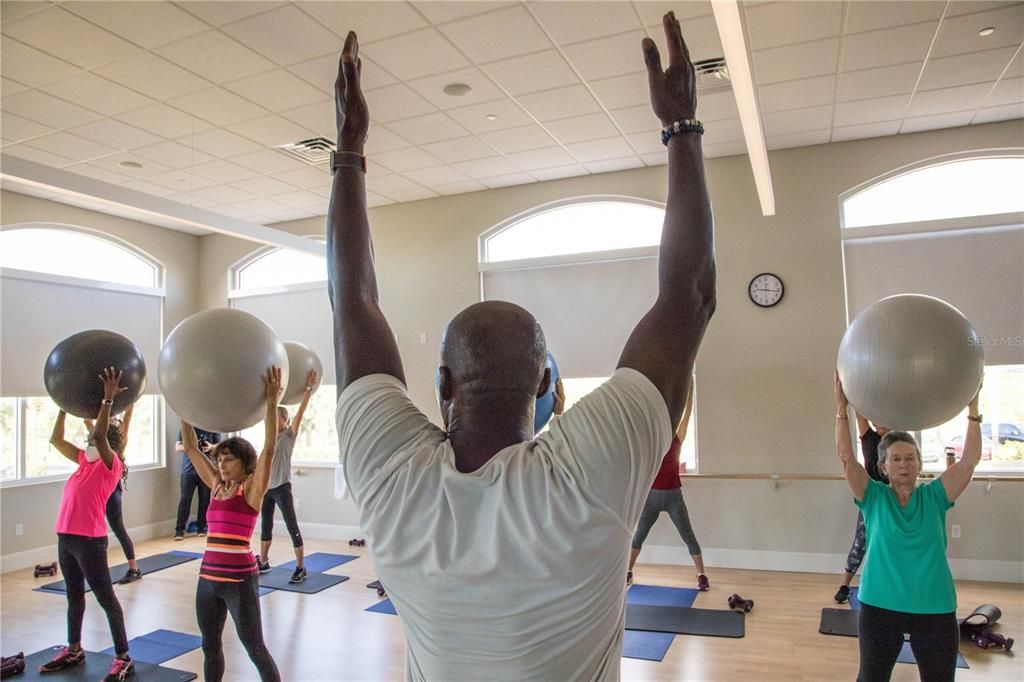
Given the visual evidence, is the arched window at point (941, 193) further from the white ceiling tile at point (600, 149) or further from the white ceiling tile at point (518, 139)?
the white ceiling tile at point (518, 139)

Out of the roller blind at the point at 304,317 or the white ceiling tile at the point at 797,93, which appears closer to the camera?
the white ceiling tile at the point at 797,93

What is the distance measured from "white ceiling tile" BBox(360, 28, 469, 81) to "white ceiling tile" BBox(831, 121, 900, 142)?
3.22 m

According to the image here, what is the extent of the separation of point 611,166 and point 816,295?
210 centimetres

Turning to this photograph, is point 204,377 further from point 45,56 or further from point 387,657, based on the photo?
point 45,56

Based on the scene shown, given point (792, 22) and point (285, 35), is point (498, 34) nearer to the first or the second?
point (285, 35)

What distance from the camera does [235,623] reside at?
306 cm

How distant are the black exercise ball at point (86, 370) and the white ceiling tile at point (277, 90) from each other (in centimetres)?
190

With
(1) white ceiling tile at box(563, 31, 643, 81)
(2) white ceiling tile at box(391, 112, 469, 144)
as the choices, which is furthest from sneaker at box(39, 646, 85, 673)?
(1) white ceiling tile at box(563, 31, 643, 81)

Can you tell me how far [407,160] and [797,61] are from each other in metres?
3.17

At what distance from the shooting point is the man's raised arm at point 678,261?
2.77ft

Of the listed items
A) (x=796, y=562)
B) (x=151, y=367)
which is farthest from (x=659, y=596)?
(x=151, y=367)

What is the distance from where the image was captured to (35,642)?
4.56 meters

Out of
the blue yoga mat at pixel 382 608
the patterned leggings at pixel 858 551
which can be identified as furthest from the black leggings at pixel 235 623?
the patterned leggings at pixel 858 551

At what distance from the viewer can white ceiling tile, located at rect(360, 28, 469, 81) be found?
398cm
